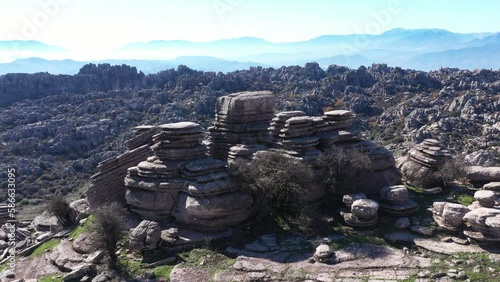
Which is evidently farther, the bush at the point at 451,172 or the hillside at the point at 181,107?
the hillside at the point at 181,107

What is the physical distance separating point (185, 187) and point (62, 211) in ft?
26.8

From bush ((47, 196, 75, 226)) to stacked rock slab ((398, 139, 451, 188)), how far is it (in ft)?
61.8

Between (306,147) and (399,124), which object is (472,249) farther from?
(399,124)

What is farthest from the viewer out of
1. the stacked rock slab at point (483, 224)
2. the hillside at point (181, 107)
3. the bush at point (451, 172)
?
the hillside at point (181, 107)

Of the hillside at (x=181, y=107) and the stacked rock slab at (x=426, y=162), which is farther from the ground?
the stacked rock slab at (x=426, y=162)

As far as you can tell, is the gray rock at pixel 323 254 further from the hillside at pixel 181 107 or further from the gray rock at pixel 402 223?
the hillside at pixel 181 107

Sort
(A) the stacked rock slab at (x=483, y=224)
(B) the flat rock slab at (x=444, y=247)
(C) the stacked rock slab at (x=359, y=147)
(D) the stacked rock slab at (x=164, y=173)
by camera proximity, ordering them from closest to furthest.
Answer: (A) the stacked rock slab at (x=483, y=224) < (B) the flat rock slab at (x=444, y=247) < (D) the stacked rock slab at (x=164, y=173) < (C) the stacked rock slab at (x=359, y=147)

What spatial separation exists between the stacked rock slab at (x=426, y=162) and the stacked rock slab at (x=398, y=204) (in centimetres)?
430

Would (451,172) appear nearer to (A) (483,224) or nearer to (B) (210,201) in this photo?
(A) (483,224)

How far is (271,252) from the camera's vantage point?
56.9 feet

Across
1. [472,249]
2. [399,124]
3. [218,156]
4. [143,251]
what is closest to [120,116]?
[399,124]

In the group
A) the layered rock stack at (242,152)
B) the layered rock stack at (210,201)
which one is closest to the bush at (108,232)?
the layered rock stack at (210,201)

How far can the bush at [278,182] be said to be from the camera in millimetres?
19125

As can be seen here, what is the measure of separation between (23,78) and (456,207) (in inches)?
5377
